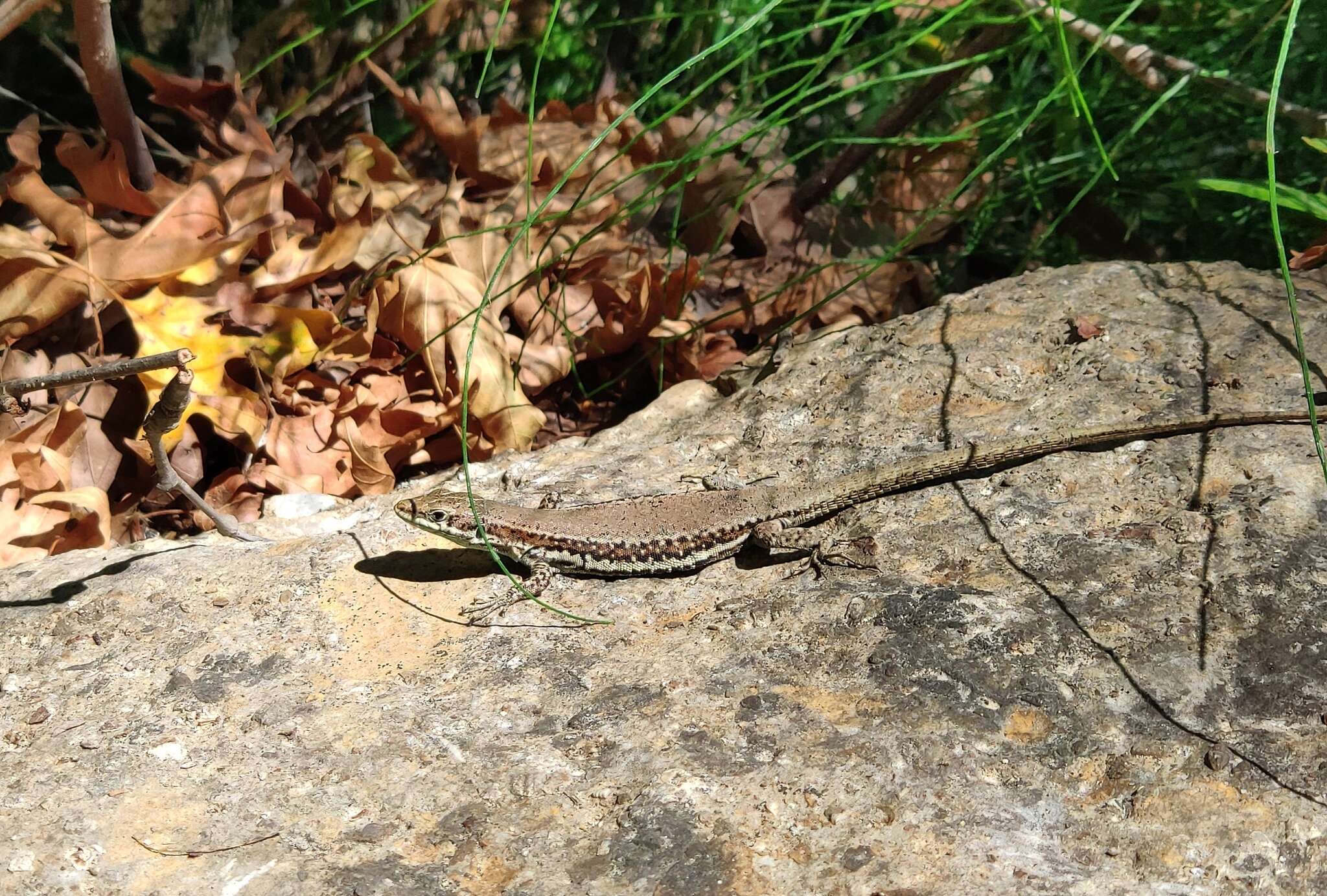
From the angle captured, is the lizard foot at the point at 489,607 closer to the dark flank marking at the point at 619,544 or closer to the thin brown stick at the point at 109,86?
the dark flank marking at the point at 619,544

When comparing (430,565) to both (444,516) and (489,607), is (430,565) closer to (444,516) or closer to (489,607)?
(444,516)

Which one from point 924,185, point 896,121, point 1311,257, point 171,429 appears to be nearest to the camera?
point 171,429

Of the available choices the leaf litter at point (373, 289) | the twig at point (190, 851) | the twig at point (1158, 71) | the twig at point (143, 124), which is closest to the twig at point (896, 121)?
the leaf litter at point (373, 289)

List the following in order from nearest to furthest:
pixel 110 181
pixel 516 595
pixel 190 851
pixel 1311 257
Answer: pixel 190 851, pixel 516 595, pixel 110 181, pixel 1311 257

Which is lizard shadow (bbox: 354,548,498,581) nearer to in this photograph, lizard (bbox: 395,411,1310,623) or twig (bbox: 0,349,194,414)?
lizard (bbox: 395,411,1310,623)

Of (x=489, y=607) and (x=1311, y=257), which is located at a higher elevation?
(x=1311, y=257)

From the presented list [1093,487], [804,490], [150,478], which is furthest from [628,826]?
[150,478]

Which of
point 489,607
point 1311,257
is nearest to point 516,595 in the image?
point 489,607
